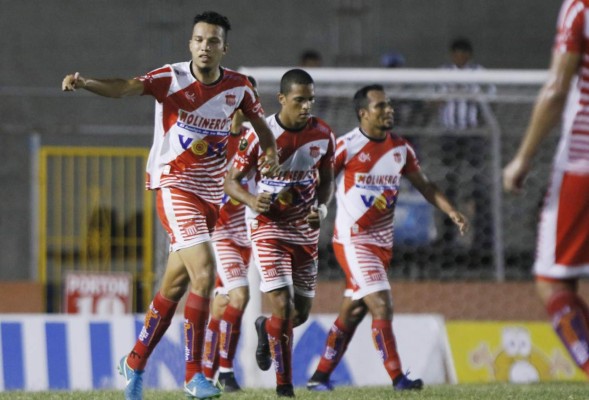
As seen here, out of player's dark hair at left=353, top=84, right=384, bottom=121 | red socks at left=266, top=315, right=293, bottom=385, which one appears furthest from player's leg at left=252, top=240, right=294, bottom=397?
player's dark hair at left=353, top=84, right=384, bottom=121

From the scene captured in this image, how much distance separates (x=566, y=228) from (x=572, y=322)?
0.36m

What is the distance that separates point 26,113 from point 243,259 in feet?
25.8

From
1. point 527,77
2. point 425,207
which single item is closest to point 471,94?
point 527,77

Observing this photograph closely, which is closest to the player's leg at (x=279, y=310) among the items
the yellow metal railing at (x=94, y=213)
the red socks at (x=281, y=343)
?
the red socks at (x=281, y=343)

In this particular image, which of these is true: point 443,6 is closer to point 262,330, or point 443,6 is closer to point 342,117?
point 342,117

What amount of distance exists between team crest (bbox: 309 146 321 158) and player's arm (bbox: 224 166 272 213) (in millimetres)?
496

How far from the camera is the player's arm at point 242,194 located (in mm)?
7445

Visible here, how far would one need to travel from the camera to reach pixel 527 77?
1138cm

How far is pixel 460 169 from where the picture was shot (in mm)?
12688

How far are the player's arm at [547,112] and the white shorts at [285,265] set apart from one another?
10.9 ft

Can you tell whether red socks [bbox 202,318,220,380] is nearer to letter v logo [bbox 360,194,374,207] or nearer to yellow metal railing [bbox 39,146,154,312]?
letter v logo [bbox 360,194,374,207]

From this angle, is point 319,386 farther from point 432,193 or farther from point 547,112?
point 547,112

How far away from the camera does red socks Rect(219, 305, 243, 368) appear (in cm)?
905

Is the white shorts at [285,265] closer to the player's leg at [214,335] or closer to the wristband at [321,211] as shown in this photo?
the wristband at [321,211]
